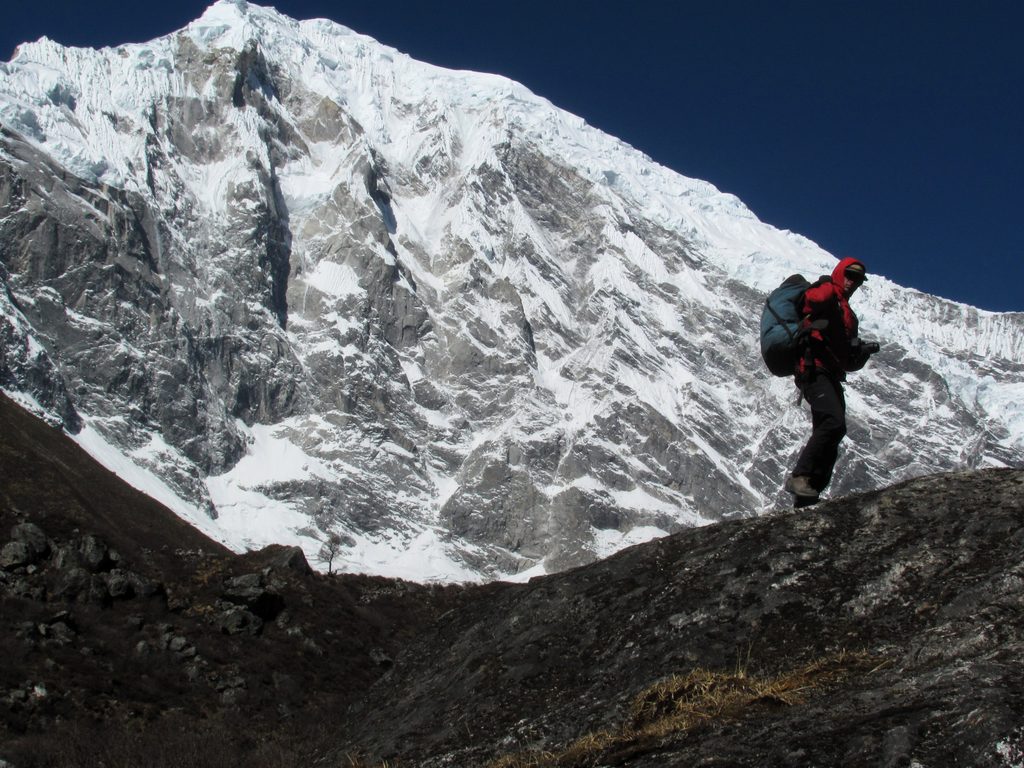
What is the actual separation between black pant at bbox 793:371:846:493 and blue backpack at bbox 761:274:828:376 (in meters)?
0.36

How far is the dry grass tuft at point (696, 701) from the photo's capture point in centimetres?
639

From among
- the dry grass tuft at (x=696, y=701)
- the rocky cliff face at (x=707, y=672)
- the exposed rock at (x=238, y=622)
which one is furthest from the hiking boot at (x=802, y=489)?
the exposed rock at (x=238, y=622)

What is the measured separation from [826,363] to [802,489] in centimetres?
125

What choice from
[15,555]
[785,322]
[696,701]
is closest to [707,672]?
[696,701]

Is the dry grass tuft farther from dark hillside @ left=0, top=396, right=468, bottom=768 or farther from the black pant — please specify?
dark hillside @ left=0, top=396, right=468, bottom=768

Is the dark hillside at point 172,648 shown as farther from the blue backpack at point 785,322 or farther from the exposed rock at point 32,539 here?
the blue backpack at point 785,322

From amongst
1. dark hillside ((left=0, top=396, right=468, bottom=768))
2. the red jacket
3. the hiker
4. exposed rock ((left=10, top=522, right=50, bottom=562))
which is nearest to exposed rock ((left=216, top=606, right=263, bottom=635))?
dark hillside ((left=0, top=396, right=468, bottom=768))

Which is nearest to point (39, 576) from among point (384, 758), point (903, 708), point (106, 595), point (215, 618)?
point (106, 595)

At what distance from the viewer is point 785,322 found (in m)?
10.4

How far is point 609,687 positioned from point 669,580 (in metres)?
1.53

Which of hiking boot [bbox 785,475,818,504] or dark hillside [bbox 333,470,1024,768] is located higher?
hiking boot [bbox 785,475,818,504]

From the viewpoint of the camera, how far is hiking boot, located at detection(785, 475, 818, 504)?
10.5 meters

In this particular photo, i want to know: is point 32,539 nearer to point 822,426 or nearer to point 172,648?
point 172,648

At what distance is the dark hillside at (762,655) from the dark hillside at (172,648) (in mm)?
2389
